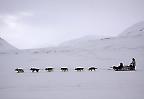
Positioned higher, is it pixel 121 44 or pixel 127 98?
pixel 121 44

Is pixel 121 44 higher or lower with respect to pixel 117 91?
higher

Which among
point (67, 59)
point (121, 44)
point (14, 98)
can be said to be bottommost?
point (14, 98)

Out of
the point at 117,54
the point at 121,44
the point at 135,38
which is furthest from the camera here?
the point at 135,38

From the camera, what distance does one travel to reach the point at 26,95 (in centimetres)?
1205

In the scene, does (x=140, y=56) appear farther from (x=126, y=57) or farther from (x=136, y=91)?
(x=136, y=91)

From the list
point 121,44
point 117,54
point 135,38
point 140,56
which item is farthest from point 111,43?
point 140,56

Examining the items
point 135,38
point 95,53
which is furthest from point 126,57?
point 135,38

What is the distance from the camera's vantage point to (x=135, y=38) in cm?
5622

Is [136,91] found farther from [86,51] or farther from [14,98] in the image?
[86,51]

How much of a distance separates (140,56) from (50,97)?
104 feet

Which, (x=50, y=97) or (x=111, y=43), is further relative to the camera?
(x=111, y=43)

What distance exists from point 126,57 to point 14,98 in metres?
33.0

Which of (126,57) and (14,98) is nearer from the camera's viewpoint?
(14,98)

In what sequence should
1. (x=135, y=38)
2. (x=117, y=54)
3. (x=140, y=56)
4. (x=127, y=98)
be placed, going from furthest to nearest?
(x=135, y=38), (x=117, y=54), (x=140, y=56), (x=127, y=98)
